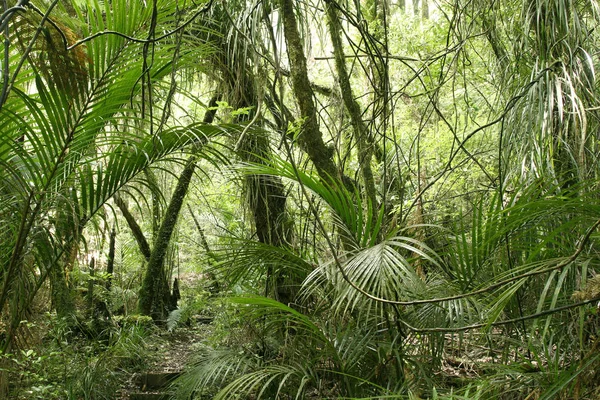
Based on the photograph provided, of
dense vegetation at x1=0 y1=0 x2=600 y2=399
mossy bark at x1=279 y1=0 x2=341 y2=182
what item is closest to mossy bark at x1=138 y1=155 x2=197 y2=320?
dense vegetation at x1=0 y1=0 x2=600 y2=399

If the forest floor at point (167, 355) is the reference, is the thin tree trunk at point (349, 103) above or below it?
above

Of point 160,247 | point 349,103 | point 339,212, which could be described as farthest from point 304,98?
point 160,247

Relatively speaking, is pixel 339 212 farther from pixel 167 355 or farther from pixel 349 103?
pixel 167 355

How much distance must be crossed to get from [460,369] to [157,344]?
294 cm

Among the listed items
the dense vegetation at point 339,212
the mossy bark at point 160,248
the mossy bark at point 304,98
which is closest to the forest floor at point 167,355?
the mossy bark at point 160,248

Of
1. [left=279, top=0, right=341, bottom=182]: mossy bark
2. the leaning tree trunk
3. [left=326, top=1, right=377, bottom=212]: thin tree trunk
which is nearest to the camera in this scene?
[left=279, top=0, right=341, bottom=182]: mossy bark

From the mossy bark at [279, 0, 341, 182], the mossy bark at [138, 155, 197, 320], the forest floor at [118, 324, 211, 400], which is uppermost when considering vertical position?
the mossy bark at [279, 0, 341, 182]

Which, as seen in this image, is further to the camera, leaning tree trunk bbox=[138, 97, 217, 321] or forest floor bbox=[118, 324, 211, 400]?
leaning tree trunk bbox=[138, 97, 217, 321]

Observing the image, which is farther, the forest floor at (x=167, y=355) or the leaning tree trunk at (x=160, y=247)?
the leaning tree trunk at (x=160, y=247)

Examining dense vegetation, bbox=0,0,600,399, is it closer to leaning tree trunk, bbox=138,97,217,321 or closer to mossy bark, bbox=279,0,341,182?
mossy bark, bbox=279,0,341,182

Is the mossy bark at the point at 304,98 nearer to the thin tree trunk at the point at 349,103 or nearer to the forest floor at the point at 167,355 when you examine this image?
the thin tree trunk at the point at 349,103

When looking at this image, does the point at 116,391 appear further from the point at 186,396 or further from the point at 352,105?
the point at 352,105

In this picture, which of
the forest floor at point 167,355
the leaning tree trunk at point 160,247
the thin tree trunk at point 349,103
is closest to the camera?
the thin tree trunk at point 349,103

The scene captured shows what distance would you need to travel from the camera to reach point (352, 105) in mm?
3324
